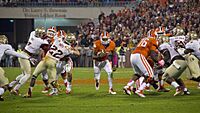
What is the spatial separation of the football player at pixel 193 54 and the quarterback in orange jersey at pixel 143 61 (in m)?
0.87

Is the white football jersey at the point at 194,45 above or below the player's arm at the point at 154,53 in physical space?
above

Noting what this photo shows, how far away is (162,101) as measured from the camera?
41.8ft

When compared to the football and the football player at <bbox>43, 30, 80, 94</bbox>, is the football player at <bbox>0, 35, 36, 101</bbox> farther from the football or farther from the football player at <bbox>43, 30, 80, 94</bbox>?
the football

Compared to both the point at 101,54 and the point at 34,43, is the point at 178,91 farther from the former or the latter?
the point at 34,43

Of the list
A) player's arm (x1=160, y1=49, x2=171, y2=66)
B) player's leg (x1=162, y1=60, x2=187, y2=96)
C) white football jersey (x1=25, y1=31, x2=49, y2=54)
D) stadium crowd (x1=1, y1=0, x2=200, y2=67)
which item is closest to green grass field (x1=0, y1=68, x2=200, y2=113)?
player's leg (x1=162, y1=60, x2=187, y2=96)

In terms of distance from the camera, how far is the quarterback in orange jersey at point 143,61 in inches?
540

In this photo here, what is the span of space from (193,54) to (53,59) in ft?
12.9

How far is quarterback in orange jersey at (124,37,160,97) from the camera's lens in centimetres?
1372

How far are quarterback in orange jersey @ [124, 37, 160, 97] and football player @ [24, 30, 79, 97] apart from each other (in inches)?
81.6

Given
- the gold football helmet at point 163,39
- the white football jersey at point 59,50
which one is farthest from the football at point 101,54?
the gold football helmet at point 163,39

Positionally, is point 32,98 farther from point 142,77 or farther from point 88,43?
point 88,43

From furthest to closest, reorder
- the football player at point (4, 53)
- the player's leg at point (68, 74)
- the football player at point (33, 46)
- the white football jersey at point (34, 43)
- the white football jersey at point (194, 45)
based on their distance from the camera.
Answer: the player's leg at point (68, 74) < the white football jersey at point (34, 43) < the football player at point (33, 46) < the white football jersey at point (194, 45) < the football player at point (4, 53)

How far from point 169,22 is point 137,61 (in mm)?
14459

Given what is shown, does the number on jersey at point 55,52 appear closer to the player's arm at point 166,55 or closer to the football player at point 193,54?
the player's arm at point 166,55
